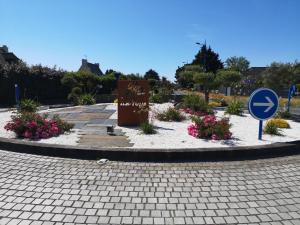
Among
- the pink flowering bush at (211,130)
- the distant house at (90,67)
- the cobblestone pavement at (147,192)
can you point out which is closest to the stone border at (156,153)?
the cobblestone pavement at (147,192)

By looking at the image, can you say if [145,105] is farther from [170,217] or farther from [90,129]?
[170,217]

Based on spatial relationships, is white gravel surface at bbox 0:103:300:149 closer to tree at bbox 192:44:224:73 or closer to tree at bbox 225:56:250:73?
tree at bbox 192:44:224:73

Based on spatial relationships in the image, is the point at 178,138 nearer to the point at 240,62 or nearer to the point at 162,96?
the point at 162,96

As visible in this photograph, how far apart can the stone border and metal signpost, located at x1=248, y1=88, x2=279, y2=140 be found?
0.98 metres

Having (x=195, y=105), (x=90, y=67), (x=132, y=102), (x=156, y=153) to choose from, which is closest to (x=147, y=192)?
(x=156, y=153)

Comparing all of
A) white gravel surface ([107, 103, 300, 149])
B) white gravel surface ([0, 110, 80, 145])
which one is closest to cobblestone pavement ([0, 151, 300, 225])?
white gravel surface ([0, 110, 80, 145])

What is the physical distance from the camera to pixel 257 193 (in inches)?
170

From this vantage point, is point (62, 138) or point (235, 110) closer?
point (62, 138)

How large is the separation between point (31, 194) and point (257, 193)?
318cm

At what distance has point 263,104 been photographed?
23.1 ft

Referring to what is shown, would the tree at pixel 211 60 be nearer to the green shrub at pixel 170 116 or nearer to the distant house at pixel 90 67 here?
the distant house at pixel 90 67

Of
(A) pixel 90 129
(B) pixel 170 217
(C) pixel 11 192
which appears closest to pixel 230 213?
(B) pixel 170 217

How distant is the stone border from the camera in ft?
19.1

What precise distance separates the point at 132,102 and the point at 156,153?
3912mm
